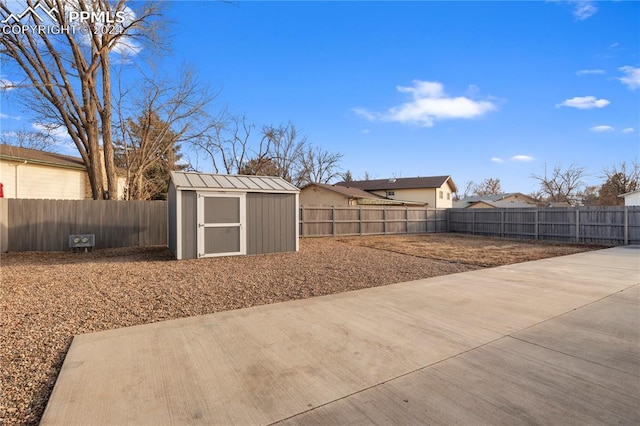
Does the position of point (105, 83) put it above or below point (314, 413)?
above

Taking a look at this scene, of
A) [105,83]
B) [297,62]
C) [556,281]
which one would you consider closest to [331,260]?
[556,281]

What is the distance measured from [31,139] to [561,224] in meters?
26.8

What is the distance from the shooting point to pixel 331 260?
8.87 metres

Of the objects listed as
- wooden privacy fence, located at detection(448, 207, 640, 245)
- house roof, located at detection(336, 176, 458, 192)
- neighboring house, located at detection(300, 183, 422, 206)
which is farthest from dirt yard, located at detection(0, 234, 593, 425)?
house roof, located at detection(336, 176, 458, 192)

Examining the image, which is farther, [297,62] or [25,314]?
[297,62]

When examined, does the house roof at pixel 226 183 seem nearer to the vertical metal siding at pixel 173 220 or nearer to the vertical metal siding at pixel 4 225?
the vertical metal siding at pixel 173 220

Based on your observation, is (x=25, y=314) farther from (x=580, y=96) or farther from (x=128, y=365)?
(x=580, y=96)

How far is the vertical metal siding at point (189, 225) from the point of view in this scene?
8.46 m

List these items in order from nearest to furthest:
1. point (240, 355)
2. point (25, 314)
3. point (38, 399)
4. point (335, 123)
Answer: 1. point (38, 399)
2. point (240, 355)
3. point (25, 314)
4. point (335, 123)

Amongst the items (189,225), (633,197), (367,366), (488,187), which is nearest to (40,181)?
(189,225)

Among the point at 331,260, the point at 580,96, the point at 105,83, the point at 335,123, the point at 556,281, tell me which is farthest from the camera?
the point at 335,123

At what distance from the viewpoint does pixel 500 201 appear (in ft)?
147

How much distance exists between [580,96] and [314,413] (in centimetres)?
1971

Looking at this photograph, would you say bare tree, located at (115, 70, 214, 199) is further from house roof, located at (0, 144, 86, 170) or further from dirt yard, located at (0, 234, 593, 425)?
dirt yard, located at (0, 234, 593, 425)
